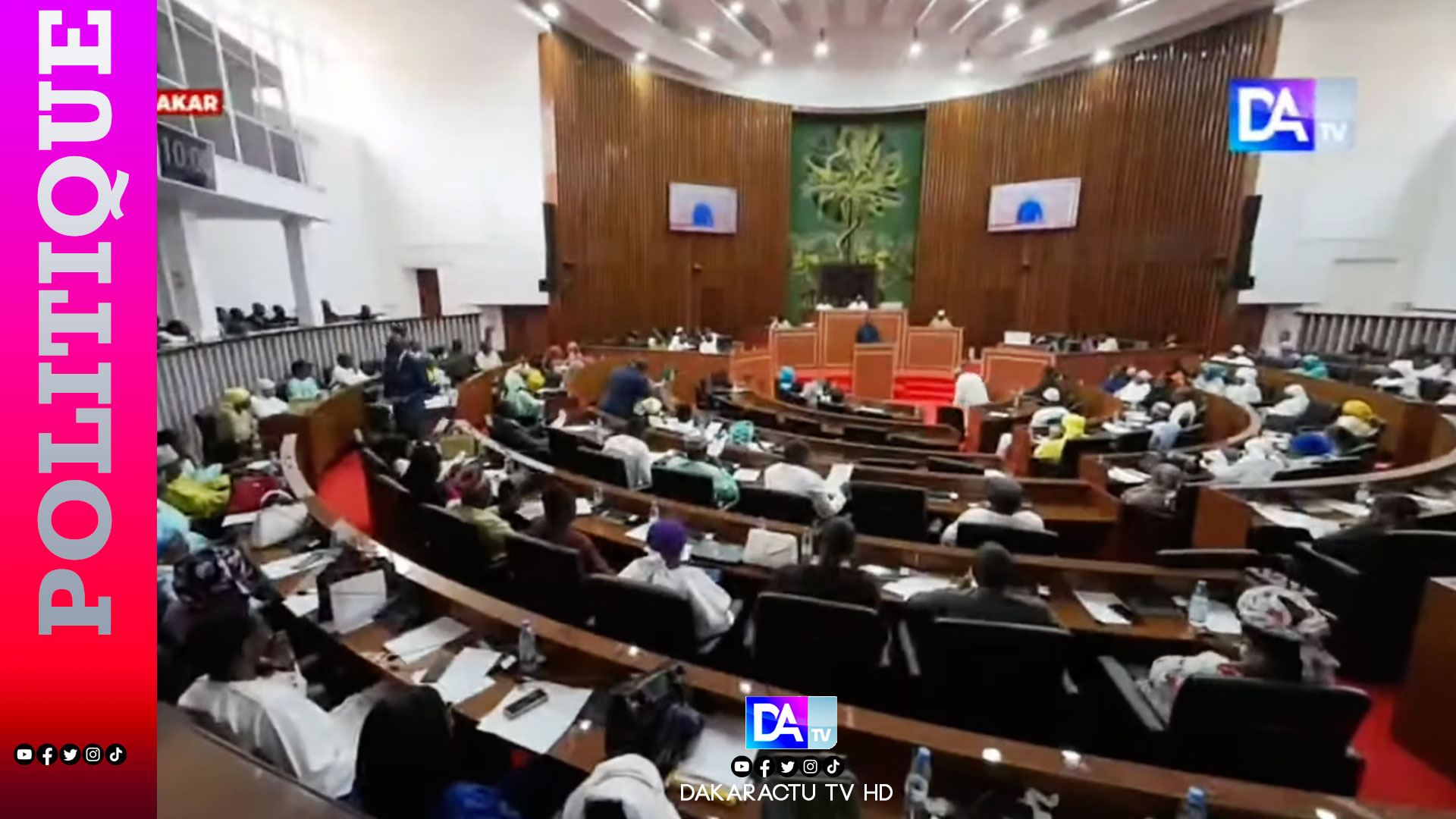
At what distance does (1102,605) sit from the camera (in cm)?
316

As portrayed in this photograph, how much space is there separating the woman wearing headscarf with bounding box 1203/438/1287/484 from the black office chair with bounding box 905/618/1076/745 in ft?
10.9

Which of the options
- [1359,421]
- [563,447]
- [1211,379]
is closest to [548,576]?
[563,447]

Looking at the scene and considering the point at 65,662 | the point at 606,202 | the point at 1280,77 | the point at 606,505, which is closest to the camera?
the point at 65,662

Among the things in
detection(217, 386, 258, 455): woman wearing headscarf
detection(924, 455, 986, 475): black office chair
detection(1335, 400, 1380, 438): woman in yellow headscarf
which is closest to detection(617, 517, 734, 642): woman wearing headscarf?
detection(924, 455, 986, 475): black office chair

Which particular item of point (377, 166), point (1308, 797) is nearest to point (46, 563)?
point (1308, 797)

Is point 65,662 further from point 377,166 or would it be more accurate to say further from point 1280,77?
point 1280,77

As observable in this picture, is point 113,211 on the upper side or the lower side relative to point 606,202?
lower

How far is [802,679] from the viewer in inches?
107

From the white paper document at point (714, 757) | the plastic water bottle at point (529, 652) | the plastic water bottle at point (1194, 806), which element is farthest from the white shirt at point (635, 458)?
the plastic water bottle at point (1194, 806)

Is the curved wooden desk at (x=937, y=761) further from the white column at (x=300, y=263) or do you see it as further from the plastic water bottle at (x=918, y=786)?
the white column at (x=300, y=263)

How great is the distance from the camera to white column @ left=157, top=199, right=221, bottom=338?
8.45 m

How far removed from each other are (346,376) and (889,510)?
7.09 m

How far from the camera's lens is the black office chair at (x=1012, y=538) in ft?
12.1

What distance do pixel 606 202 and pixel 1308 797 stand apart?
49.9 feet
